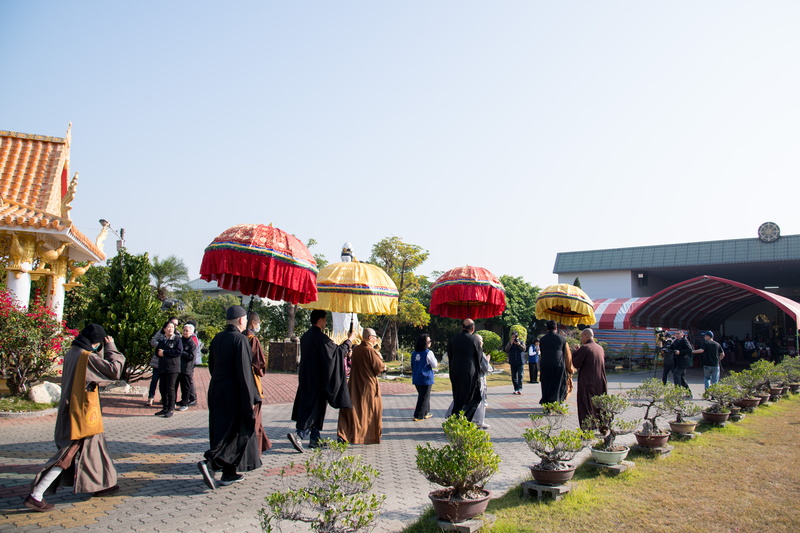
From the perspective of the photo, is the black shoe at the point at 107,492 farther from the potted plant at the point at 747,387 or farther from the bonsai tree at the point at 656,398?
the potted plant at the point at 747,387

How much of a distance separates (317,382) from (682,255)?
31.4 metres

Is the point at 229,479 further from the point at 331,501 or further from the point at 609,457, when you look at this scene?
the point at 609,457

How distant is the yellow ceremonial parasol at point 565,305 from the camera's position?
11.9m

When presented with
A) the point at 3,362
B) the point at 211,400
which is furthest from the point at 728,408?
the point at 3,362

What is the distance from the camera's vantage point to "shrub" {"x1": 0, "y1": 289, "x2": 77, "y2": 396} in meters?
9.24

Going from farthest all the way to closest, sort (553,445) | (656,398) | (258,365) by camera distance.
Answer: (656,398) < (258,365) < (553,445)

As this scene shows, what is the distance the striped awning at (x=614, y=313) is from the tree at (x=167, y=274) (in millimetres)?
21175

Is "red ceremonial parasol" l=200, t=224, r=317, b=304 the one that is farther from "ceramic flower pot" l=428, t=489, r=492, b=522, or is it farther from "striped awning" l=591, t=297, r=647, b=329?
"striped awning" l=591, t=297, r=647, b=329

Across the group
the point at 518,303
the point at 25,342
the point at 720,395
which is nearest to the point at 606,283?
the point at 518,303

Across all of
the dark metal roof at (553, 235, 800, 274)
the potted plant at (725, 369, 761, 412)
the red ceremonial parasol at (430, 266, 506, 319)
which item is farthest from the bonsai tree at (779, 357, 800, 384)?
the dark metal roof at (553, 235, 800, 274)

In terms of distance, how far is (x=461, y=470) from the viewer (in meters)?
4.11

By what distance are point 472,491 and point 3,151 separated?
14.1m

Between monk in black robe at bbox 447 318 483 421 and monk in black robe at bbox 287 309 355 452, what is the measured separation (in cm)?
185

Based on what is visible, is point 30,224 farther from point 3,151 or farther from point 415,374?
point 415,374
